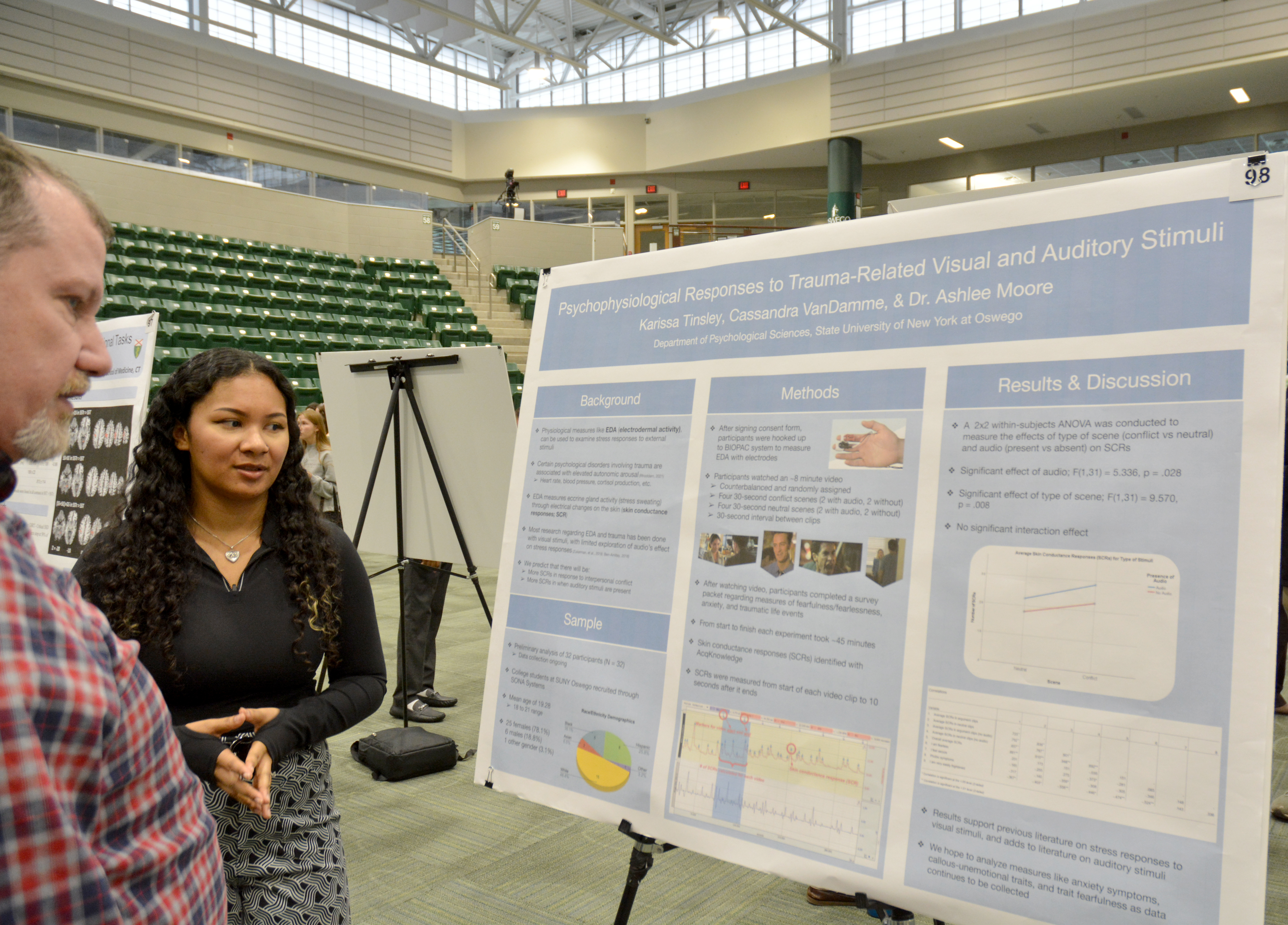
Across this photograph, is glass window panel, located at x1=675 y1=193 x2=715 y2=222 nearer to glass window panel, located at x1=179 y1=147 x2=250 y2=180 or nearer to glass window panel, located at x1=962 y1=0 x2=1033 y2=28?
glass window panel, located at x1=962 y1=0 x2=1033 y2=28

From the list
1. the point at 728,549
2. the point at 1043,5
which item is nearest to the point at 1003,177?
the point at 1043,5

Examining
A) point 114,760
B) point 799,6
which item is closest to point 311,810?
point 114,760

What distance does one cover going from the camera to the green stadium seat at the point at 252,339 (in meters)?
10.2

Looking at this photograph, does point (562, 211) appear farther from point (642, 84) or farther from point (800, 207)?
point (800, 207)

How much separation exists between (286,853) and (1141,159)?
15860 millimetres

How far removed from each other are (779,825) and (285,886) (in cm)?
85

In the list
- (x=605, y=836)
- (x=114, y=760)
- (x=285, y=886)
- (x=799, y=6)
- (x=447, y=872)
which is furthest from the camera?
(x=799, y=6)

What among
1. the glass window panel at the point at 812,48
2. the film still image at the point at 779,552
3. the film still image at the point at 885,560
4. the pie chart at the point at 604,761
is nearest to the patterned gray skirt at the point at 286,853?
the pie chart at the point at 604,761

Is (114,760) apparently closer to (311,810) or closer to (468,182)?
(311,810)

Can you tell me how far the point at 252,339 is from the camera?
10.3 m

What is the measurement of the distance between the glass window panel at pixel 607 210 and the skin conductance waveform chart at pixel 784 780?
57.3 feet

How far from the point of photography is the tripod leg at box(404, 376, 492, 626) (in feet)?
10.6

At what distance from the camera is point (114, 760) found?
2.15 ft

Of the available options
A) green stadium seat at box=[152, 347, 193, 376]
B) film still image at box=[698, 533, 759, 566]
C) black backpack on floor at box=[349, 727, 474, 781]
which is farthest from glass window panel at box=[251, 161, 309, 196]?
film still image at box=[698, 533, 759, 566]
